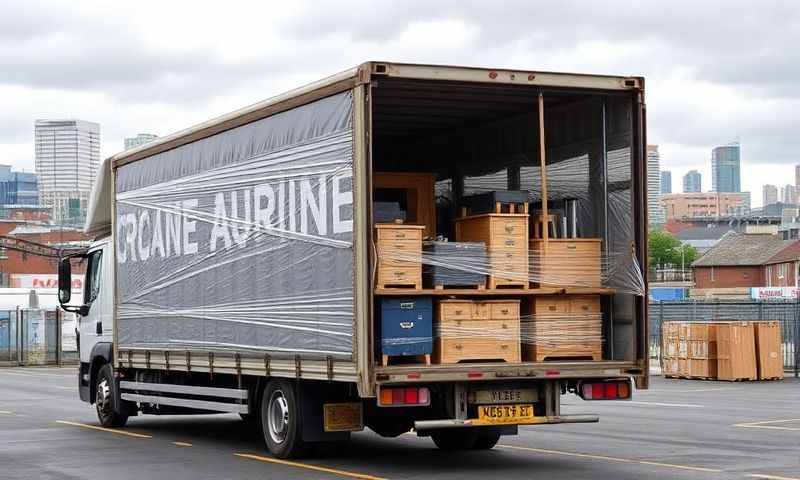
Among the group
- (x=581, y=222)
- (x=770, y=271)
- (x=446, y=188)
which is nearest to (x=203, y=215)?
(x=446, y=188)

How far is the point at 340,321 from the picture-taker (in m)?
13.5

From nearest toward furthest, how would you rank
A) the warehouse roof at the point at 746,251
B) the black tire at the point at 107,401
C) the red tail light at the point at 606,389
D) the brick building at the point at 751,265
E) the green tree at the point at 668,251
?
the red tail light at the point at 606,389
the black tire at the point at 107,401
the brick building at the point at 751,265
the warehouse roof at the point at 746,251
the green tree at the point at 668,251

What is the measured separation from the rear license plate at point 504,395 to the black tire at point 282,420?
1855mm

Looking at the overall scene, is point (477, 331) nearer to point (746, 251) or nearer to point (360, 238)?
point (360, 238)

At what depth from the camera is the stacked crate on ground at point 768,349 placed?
32.7 meters

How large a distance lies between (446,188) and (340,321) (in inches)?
154

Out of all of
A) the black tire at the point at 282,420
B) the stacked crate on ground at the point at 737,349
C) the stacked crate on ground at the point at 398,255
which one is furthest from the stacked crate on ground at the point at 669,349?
the stacked crate on ground at the point at 398,255

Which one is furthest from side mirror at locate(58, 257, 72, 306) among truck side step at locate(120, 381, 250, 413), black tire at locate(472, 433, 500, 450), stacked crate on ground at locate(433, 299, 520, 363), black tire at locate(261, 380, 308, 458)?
stacked crate on ground at locate(433, 299, 520, 363)

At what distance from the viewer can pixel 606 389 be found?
47.0ft

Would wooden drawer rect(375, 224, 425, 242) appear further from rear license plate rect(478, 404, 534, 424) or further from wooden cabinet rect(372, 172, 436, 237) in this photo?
wooden cabinet rect(372, 172, 436, 237)

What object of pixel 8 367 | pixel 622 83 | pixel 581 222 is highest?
pixel 622 83

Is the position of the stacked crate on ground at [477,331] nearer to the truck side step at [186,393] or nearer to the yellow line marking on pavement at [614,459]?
the yellow line marking on pavement at [614,459]

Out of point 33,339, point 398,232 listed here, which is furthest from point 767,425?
point 33,339

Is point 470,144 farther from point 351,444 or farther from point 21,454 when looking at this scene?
point 21,454
